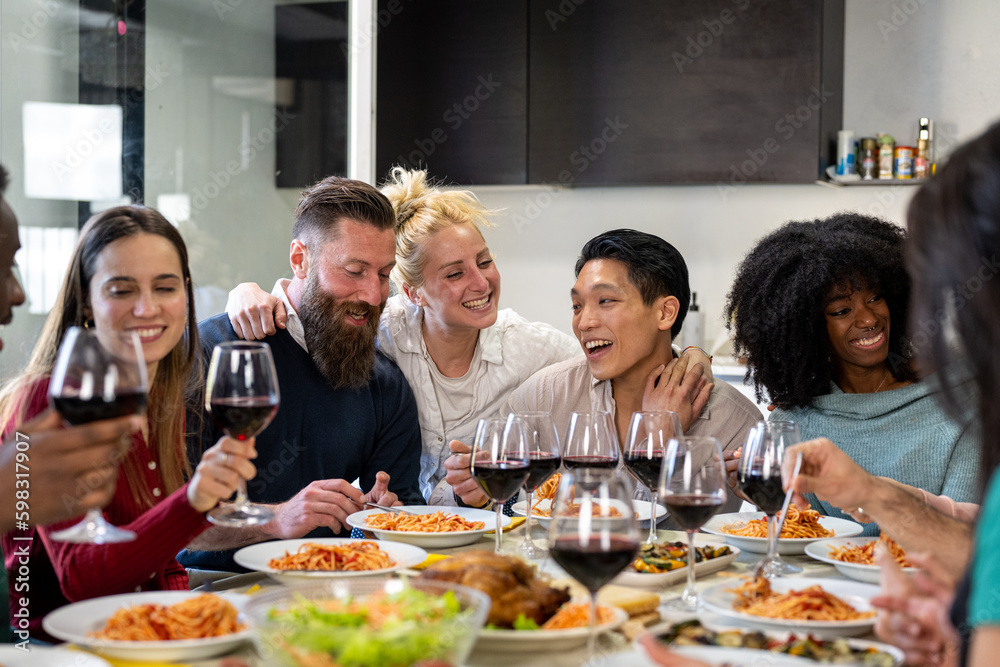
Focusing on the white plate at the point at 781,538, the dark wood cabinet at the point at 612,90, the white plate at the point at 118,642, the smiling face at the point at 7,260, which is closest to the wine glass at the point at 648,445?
the white plate at the point at 781,538

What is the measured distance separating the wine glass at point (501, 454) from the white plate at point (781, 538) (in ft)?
1.21

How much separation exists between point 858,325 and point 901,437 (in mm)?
285

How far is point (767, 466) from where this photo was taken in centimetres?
150

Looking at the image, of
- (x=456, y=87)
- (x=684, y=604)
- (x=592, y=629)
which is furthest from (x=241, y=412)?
(x=456, y=87)

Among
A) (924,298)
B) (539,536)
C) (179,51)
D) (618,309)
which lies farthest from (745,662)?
(179,51)

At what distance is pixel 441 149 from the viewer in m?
5.08

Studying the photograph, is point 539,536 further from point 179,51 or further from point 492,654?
point 179,51

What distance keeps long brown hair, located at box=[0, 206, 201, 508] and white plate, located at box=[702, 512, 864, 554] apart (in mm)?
1007

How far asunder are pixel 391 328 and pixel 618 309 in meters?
0.74

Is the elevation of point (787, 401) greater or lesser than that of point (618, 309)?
lesser

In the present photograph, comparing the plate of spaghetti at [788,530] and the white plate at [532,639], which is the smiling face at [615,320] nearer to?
the plate of spaghetti at [788,530]

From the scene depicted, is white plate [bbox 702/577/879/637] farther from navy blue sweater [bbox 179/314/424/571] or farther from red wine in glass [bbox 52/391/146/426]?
navy blue sweater [bbox 179/314/424/571]

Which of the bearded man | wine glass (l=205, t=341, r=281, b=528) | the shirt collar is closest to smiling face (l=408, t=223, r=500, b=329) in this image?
the bearded man

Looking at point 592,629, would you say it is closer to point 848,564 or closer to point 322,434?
point 848,564
